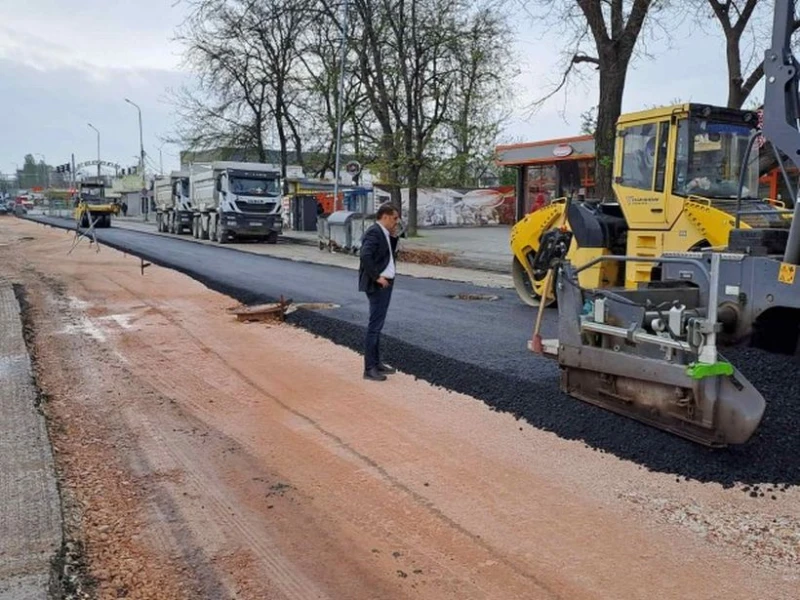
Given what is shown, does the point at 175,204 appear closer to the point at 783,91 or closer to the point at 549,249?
the point at 549,249

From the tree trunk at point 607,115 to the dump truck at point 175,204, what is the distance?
22.8 metres

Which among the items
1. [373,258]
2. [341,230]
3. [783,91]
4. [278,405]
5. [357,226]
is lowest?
[278,405]

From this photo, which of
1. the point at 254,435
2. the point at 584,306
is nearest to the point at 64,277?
the point at 254,435

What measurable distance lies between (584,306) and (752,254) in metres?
1.56

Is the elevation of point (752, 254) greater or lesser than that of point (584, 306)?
greater

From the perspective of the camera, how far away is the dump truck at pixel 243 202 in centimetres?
3019

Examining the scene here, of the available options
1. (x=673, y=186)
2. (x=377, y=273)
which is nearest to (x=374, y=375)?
(x=377, y=273)

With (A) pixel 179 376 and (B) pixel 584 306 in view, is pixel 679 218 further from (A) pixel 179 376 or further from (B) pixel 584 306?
(A) pixel 179 376

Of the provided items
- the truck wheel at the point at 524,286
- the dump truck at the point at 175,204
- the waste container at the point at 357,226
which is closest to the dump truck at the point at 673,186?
the truck wheel at the point at 524,286

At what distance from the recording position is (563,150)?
2986 centimetres

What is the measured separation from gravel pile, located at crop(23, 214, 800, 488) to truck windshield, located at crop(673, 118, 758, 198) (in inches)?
130

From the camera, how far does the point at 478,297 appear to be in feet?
43.1

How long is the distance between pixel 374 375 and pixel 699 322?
11.0ft

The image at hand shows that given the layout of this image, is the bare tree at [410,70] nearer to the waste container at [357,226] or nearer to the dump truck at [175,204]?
the waste container at [357,226]
